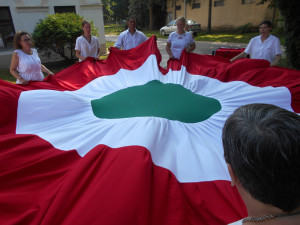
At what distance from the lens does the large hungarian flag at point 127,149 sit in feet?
3.77

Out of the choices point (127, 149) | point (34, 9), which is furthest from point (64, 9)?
point (127, 149)

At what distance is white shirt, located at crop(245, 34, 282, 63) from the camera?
3.25 m

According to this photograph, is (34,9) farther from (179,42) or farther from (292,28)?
(292,28)

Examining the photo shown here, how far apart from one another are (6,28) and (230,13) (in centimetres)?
1386

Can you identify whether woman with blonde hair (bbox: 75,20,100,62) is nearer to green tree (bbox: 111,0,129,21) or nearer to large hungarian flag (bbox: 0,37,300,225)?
large hungarian flag (bbox: 0,37,300,225)

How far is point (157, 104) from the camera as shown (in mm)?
2447

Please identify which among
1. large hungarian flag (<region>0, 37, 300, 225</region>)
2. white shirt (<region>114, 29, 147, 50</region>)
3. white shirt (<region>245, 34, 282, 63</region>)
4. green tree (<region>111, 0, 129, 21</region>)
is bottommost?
large hungarian flag (<region>0, 37, 300, 225</region>)

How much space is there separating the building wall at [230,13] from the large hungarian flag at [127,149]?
13.3m

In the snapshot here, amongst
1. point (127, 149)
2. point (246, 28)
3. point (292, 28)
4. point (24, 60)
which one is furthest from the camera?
point (246, 28)

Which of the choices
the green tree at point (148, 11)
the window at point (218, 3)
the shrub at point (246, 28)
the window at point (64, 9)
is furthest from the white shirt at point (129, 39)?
the green tree at point (148, 11)

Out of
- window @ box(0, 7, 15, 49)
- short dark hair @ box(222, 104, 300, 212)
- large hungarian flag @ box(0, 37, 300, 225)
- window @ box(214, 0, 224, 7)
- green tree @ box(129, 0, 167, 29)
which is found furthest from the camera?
green tree @ box(129, 0, 167, 29)

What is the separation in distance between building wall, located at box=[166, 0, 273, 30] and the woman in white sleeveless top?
48.0 ft

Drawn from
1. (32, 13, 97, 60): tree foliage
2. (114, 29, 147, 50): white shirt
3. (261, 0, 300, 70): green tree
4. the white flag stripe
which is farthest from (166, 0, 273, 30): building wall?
the white flag stripe

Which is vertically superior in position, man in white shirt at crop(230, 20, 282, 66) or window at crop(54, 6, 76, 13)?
window at crop(54, 6, 76, 13)
